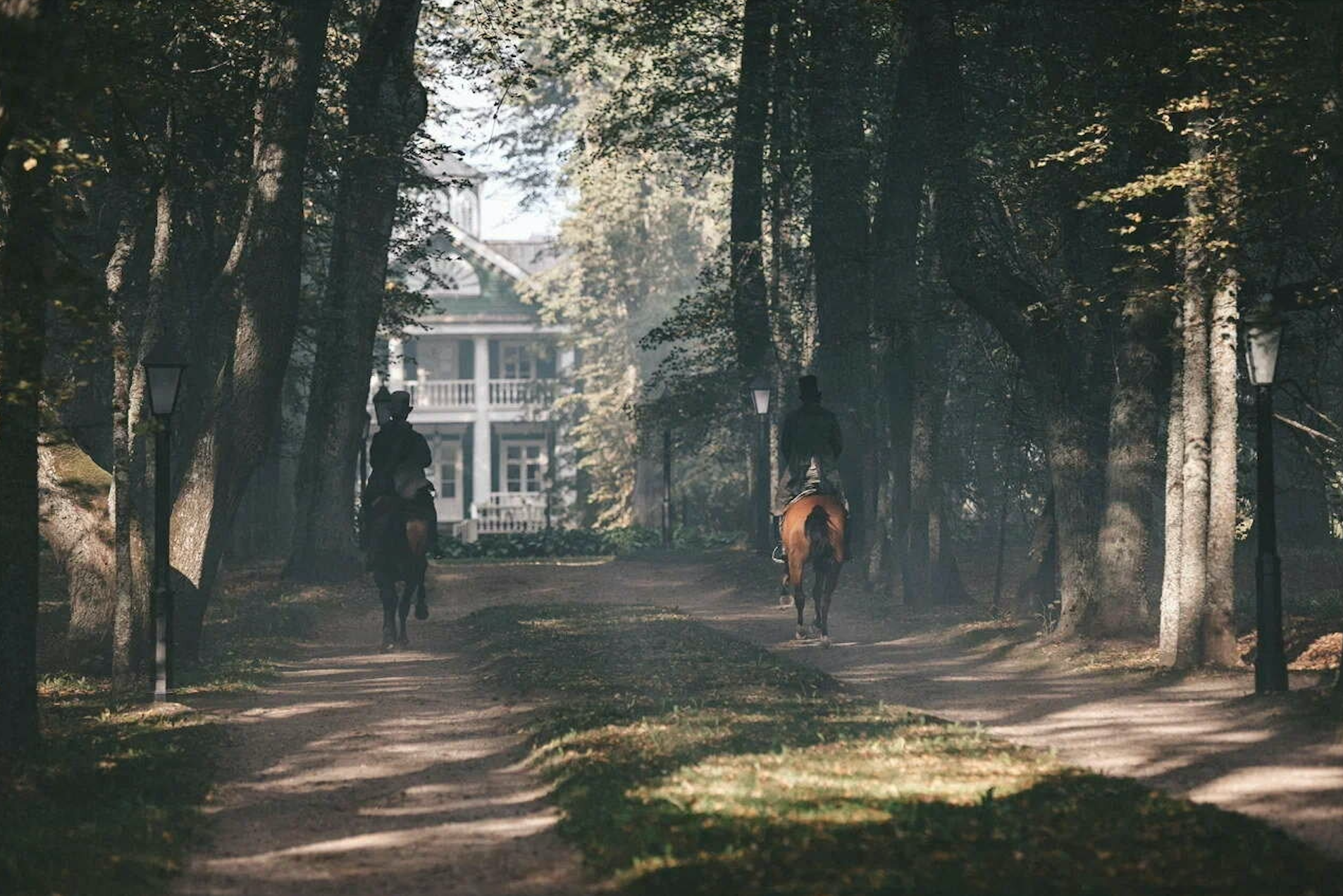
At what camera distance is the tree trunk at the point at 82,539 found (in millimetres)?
17734

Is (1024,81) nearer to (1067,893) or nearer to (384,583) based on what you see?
(384,583)

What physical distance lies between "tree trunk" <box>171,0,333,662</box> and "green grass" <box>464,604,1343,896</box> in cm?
538

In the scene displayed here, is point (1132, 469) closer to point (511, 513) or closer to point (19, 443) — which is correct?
point (19, 443)

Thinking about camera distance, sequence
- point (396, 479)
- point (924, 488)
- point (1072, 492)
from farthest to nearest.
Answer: point (924, 488), point (396, 479), point (1072, 492)

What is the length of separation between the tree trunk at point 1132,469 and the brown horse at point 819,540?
2.95 m

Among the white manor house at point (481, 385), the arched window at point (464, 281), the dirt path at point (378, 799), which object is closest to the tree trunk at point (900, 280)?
the dirt path at point (378, 799)

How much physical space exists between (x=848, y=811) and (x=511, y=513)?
5360 centimetres

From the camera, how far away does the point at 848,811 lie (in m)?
9.04

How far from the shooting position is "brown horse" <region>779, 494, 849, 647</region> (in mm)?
19734

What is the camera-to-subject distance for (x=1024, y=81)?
21.2m

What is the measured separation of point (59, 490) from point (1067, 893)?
12967 millimetres

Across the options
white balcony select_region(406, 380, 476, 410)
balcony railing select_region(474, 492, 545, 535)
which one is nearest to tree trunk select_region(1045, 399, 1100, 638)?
balcony railing select_region(474, 492, 545, 535)

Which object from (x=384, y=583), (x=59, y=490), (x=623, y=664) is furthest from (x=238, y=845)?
(x=384, y=583)

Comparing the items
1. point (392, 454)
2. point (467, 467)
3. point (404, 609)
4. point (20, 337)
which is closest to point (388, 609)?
point (404, 609)
